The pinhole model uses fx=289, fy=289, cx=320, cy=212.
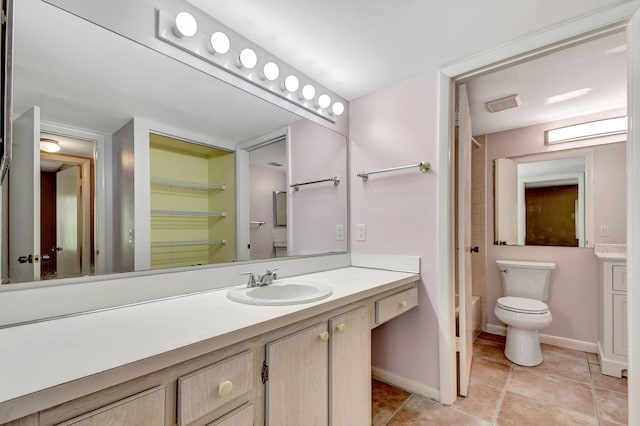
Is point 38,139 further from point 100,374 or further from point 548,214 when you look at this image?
point 548,214

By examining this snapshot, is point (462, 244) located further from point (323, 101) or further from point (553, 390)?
point (323, 101)

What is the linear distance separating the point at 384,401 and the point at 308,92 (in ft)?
6.47

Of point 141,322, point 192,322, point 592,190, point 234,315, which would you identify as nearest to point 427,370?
point 234,315

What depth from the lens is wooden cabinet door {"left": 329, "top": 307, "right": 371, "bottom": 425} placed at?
1.17 metres

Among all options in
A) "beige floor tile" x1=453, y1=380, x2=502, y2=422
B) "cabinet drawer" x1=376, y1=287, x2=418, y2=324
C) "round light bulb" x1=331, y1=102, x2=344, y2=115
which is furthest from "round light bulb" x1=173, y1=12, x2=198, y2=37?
"beige floor tile" x1=453, y1=380, x2=502, y2=422

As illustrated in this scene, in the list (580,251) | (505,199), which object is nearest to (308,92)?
(505,199)

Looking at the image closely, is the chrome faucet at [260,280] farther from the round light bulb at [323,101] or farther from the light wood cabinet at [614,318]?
the light wood cabinet at [614,318]

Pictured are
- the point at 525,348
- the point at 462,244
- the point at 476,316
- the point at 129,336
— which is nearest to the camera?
the point at 129,336

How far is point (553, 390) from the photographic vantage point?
6.16ft

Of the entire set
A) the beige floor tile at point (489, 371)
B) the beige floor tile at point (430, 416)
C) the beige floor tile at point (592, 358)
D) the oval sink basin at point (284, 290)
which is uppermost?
the oval sink basin at point (284, 290)

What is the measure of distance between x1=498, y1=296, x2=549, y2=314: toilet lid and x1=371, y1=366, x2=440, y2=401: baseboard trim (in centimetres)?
104

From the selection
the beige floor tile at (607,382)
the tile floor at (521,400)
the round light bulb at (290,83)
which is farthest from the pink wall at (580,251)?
the round light bulb at (290,83)

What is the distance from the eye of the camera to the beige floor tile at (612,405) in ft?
5.26

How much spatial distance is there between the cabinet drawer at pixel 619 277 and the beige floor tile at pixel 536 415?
1.03 meters
